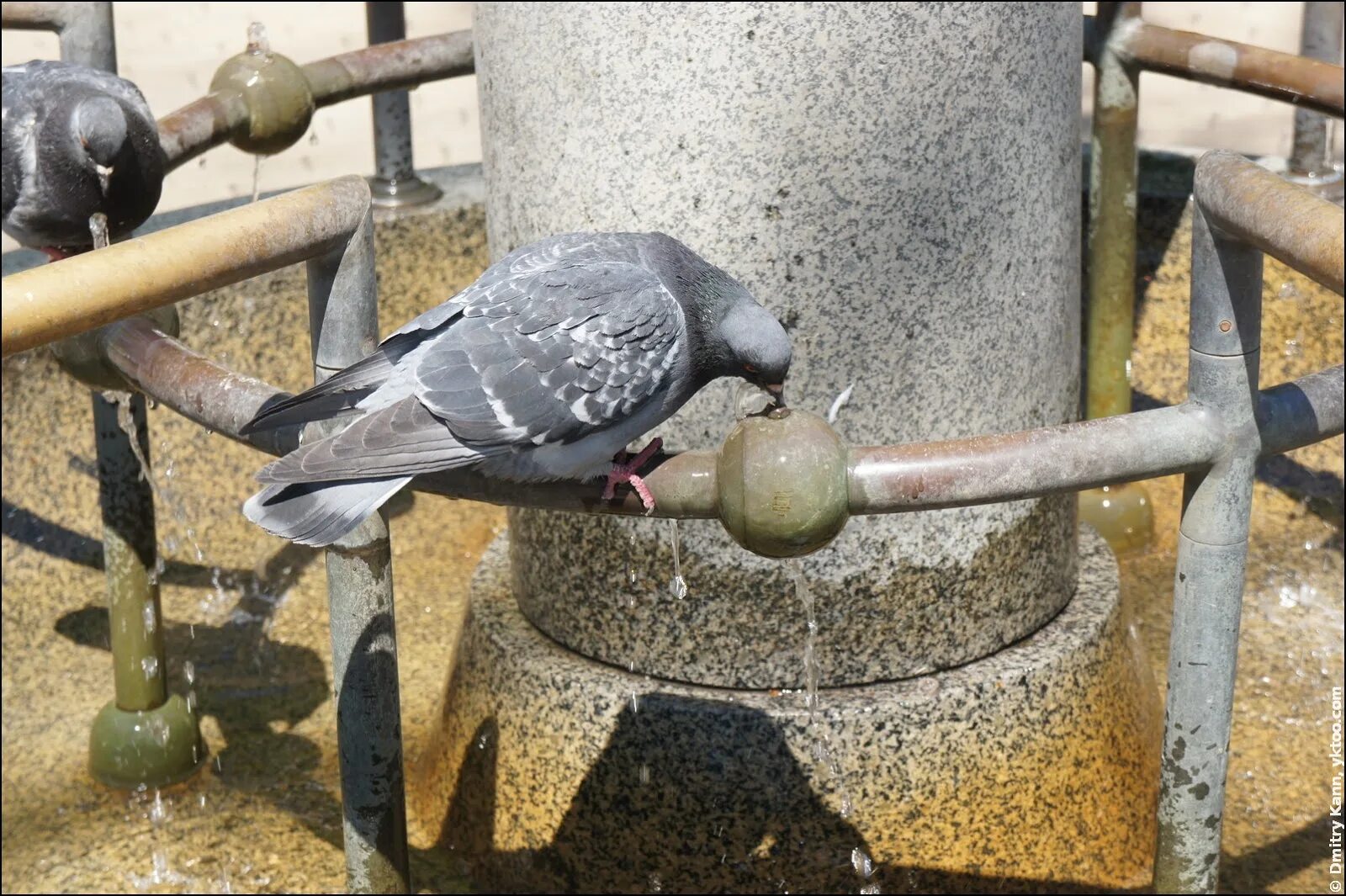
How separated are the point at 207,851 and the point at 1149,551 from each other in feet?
7.36

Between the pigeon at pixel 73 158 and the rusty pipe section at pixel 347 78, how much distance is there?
0.49ft

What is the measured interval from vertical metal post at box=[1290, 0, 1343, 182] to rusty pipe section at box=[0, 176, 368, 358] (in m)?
3.05

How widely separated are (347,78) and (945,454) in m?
1.80

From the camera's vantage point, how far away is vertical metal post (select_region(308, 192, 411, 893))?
6.51 feet

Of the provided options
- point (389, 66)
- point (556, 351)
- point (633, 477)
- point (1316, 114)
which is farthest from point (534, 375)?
point (1316, 114)

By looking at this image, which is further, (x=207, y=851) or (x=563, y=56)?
(x=207, y=851)

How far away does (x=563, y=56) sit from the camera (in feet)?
7.93

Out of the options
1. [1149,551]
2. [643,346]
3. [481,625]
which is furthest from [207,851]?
[1149,551]

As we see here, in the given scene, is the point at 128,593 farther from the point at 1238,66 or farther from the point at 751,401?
the point at 1238,66

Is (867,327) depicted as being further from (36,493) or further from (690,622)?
(36,493)

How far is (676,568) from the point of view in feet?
8.21

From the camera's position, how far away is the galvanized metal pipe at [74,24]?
Answer: 294cm

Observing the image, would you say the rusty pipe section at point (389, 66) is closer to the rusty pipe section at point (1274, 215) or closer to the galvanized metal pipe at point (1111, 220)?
the galvanized metal pipe at point (1111, 220)

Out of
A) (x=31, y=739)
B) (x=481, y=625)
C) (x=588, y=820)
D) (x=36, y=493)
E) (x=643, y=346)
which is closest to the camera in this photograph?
(x=643, y=346)
